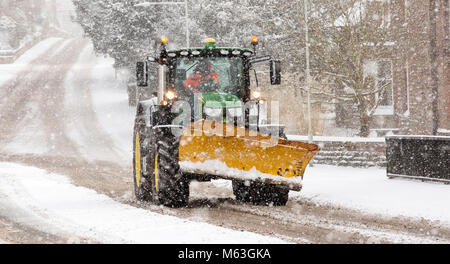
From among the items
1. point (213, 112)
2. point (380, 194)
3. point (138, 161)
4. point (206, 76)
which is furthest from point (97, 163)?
point (380, 194)

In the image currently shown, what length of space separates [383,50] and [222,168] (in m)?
Answer: 13.5

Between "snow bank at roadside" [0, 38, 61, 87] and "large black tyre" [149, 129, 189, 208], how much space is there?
34.3 m

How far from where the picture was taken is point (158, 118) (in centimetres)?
1057

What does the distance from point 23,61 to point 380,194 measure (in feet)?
150

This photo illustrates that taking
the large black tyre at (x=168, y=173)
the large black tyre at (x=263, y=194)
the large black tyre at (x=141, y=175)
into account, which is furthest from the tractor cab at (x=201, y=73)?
the large black tyre at (x=263, y=194)

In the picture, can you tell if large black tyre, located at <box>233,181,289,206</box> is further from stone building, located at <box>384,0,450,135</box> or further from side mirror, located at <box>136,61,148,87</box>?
stone building, located at <box>384,0,450,135</box>

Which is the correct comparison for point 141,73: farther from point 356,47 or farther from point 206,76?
point 356,47

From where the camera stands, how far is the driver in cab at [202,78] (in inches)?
428

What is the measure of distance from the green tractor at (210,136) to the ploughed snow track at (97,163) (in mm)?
441

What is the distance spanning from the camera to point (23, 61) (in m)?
52.9

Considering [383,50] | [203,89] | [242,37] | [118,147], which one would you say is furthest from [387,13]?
[203,89]

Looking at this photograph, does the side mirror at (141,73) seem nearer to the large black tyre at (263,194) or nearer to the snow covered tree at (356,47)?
the large black tyre at (263,194)

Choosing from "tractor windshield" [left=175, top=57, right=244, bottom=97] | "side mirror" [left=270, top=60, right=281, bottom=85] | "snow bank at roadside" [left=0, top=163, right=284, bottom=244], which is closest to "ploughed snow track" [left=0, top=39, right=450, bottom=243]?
"snow bank at roadside" [left=0, top=163, right=284, bottom=244]

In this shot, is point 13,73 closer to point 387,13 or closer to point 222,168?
point 387,13
